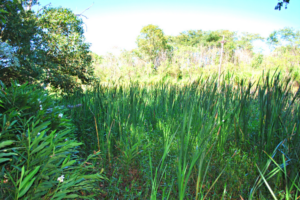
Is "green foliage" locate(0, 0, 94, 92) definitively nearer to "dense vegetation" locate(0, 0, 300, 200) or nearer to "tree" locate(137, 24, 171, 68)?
"dense vegetation" locate(0, 0, 300, 200)

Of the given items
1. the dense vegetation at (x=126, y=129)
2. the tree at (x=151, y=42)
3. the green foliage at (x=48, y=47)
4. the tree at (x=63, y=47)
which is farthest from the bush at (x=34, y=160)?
the tree at (x=151, y=42)

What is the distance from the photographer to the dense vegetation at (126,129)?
0.97m

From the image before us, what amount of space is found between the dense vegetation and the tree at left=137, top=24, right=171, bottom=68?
11.1 metres

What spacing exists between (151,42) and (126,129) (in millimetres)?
14527

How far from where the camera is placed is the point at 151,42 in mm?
15539

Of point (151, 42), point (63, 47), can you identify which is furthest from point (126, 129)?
point (151, 42)

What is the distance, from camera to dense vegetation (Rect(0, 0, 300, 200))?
97 cm

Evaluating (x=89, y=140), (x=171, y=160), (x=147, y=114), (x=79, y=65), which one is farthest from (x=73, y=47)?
(x=171, y=160)

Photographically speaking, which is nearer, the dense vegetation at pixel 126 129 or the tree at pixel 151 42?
the dense vegetation at pixel 126 129

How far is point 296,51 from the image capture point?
11.1 metres

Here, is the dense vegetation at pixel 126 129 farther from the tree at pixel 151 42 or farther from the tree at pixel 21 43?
the tree at pixel 151 42

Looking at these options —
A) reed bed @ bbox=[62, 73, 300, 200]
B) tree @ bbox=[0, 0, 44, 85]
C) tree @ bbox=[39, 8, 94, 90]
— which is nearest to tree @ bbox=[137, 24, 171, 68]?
tree @ bbox=[39, 8, 94, 90]

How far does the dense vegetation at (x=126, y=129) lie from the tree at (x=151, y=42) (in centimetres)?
1108

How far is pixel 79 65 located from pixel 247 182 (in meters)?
4.74
